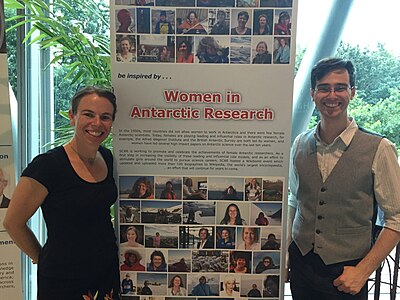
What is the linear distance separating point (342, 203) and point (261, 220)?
17.1 inches

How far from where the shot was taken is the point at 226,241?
6.80 ft

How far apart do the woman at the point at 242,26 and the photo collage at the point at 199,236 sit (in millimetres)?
677

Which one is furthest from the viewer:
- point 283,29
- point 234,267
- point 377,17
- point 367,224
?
point 377,17

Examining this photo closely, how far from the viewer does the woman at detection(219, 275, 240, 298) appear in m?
2.09

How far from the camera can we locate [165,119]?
2.02 metres

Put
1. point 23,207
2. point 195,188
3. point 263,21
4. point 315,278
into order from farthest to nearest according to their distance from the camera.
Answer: point 195,188 → point 263,21 → point 315,278 → point 23,207

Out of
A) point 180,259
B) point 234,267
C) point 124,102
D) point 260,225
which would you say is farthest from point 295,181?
point 124,102

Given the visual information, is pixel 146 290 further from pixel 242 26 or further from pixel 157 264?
pixel 242 26

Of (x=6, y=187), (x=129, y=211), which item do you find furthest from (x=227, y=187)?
(x=6, y=187)

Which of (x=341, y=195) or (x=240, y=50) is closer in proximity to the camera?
(x=341, y=195)

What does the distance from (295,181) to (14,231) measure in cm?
125

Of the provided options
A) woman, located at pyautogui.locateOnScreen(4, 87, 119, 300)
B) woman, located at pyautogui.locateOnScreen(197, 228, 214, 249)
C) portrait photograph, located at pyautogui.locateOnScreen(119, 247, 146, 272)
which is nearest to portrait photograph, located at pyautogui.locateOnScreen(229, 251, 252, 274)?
woman, located at pyautogui.locateOnScreen(197, 228, 214, 249)

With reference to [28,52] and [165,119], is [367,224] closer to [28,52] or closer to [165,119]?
[165,119]

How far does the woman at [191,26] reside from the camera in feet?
6.40
